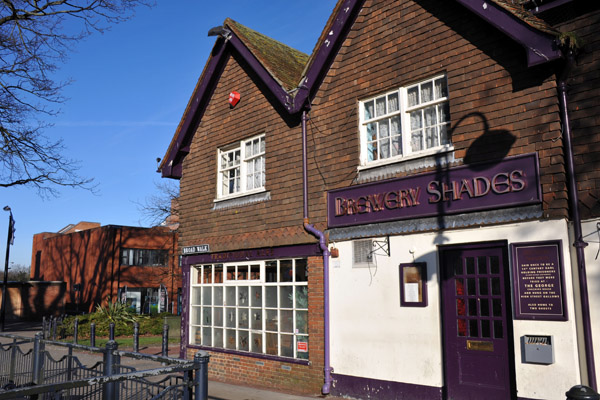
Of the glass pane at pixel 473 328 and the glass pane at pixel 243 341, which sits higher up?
the glass pane at pixel 473 328

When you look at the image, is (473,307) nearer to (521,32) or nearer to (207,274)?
(521,32)

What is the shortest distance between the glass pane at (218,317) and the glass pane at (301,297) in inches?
115

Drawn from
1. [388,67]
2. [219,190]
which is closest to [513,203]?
[388,67]

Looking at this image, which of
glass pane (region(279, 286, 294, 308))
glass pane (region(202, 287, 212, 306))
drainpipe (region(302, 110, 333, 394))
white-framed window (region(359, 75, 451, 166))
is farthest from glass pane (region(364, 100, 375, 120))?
glass pane (region(202, 287, 212, 306))

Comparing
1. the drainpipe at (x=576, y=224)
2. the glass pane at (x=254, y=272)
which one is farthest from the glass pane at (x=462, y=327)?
the glass pane at (x=254, y=272)

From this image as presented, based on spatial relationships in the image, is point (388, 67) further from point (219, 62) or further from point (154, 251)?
point (154, 251)

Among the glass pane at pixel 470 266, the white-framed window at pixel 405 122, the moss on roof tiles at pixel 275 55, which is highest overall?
the moss on roof tiles at pixel 275 55

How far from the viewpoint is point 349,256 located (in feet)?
33.3

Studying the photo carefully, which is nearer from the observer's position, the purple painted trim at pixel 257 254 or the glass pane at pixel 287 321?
the purple painted trim at pixel 257 254

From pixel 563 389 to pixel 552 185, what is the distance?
2811 millimetres

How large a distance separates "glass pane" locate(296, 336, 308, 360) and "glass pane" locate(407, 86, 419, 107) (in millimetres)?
5195

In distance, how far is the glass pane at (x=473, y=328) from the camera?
8.16 m

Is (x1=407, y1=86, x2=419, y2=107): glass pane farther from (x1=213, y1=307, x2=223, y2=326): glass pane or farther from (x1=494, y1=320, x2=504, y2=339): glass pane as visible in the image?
(x1=213, y1=307, x2=223, y2=326): glass pane

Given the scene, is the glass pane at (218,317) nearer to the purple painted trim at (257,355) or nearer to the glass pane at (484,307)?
the purple painted trim at (257,355)
